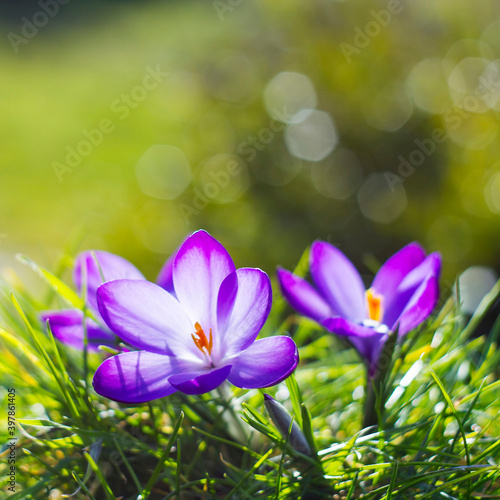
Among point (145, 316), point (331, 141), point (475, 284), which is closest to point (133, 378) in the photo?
point (145, 316)

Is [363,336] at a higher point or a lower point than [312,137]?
lower

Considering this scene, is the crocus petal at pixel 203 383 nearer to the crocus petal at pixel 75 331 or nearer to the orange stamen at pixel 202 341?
the orange stamen at pixel 202 341

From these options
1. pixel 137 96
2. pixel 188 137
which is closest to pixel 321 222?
pixel 188 137

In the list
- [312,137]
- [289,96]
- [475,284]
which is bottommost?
[475,284]

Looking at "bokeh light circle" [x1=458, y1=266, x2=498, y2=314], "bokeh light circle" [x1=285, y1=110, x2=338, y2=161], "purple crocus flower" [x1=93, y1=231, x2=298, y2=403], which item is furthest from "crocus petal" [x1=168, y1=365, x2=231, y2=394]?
"bokeh light circle" [x1=285, y1=110, x2=338, y2=161]

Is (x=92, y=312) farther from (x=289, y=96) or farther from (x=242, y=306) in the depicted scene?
(x=289, y=96)

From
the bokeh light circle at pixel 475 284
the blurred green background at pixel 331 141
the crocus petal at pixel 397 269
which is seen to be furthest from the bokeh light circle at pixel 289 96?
the crocus petal at pixel 397 269

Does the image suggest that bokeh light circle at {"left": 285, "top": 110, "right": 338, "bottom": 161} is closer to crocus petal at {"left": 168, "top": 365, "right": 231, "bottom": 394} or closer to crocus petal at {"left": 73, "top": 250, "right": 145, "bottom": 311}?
crocus petal at {"left": 73, "top": 250, "right": 145, "bottom": 311}
